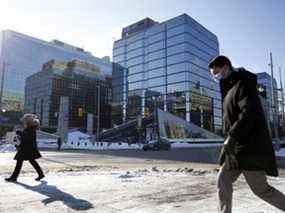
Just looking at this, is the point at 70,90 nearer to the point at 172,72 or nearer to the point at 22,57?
the point at 22,57

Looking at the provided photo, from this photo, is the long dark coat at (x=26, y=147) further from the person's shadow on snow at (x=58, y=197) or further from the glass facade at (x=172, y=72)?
the glass facade at (x=172, y=72)

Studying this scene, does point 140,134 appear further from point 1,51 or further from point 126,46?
point 1,51

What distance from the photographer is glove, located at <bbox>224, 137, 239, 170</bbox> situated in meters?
3.17

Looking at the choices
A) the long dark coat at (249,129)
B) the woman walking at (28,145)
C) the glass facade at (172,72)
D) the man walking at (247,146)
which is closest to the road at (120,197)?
the woman walking at (28,145)

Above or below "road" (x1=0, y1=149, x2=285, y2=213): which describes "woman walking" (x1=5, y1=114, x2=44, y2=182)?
above

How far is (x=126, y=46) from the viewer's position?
89.6 meters

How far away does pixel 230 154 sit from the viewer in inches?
127

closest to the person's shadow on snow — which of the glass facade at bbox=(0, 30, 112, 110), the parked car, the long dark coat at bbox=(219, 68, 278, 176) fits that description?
the long dark coat at bbox=(219, 68, 278, 176)

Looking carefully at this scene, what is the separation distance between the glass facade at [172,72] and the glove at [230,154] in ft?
207

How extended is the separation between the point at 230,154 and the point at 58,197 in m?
3.33

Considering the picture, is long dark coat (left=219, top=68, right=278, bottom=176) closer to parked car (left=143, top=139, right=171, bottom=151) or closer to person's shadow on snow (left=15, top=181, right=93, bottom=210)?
person's shadow on snow (left=15, top=181, right=93, bottom=210)

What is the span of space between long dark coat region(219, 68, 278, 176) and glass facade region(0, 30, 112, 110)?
100 metres

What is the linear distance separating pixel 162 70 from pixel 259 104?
7427 cm

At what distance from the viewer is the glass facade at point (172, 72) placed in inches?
2840
